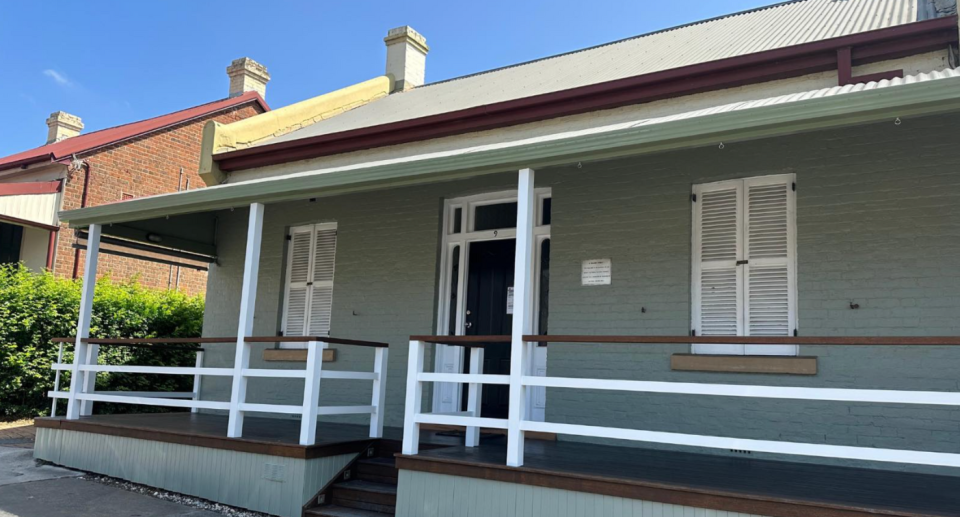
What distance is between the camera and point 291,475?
6281 mm

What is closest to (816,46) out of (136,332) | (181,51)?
(136,332)

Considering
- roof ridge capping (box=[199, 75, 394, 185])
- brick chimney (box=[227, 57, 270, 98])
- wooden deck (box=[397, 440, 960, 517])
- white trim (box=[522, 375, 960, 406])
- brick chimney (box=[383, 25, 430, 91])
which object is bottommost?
wooden deck (box=[397, 440, 960, 517])

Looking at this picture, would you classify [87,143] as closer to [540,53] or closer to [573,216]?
[540,53]

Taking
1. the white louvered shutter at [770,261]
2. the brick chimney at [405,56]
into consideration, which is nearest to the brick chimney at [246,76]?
the brick chimney at [405,56]

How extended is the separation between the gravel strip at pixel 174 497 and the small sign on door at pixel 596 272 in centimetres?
356

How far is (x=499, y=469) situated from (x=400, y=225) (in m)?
3.99

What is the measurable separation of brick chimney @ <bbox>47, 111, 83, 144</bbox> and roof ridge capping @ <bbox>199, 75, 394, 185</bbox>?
1401cm

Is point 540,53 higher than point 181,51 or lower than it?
lower

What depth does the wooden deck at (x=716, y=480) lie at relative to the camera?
14.1 ft

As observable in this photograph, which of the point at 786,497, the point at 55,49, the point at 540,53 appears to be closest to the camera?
the point at 786,497

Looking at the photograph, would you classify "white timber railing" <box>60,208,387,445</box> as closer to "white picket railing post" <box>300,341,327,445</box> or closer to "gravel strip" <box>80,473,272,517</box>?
"white picket railing post" <box>300,341,327,445</box>

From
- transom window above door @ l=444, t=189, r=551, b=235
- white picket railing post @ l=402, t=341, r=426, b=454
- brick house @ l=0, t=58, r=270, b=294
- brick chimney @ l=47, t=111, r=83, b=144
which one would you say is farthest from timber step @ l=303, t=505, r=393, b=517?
brick chimney @ l=47, t=111, r=83, b=144

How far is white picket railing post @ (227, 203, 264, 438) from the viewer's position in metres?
6.89

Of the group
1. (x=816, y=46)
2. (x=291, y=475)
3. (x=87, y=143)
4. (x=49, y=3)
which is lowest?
(x=291, y=475)
